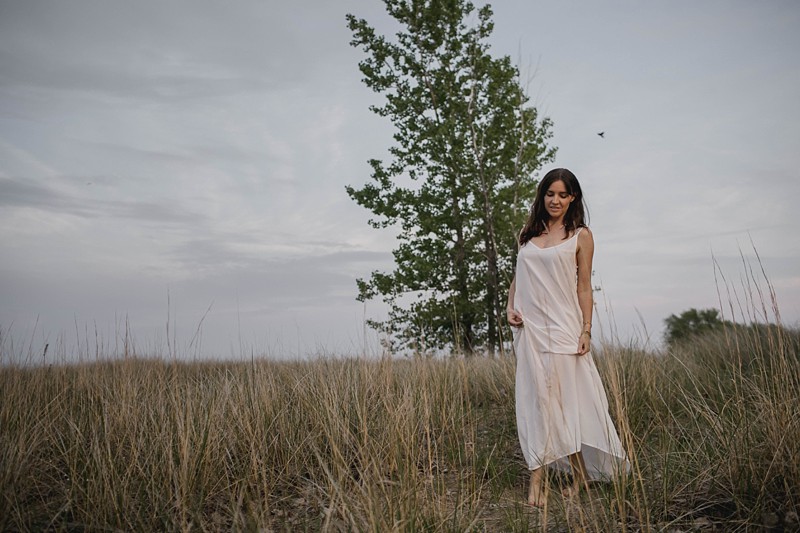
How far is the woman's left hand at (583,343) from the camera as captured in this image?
4.14m

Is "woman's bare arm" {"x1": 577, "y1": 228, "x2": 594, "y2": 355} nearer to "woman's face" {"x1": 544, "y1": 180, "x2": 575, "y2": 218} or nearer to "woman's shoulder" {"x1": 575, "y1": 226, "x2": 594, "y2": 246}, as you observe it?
"woman's shoulder" {"x1": 575, "y1": 226, "x2": 594, "y2": 246}

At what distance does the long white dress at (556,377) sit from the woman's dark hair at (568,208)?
5.4 inches

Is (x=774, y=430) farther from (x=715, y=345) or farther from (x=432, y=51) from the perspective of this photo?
(x=432, y=51)

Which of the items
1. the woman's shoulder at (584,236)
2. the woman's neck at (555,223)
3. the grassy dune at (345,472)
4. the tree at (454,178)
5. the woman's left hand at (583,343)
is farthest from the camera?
the tree at (454,178)

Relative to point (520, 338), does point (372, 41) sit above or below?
above

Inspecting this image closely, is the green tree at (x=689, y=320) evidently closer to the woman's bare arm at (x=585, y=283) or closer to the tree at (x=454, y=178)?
the tree at (x=454, y=178)

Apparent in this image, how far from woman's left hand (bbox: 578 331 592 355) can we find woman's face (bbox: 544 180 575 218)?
0.96 metres

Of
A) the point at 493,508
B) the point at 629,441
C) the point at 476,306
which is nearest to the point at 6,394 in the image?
the point at 493,508

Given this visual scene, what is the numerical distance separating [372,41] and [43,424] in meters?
14.8

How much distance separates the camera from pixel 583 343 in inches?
163

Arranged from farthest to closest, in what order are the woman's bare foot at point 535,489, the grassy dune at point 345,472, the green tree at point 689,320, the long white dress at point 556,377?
the green tree at point 689,320 → the long white dress at point 556,377 → the woman's bare foot at point 535,489 → the grassy dune at point 345,472

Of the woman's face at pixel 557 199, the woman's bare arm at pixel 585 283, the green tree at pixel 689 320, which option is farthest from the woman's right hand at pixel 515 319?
the green tree at pixel 689 320

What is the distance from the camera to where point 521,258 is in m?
4.51

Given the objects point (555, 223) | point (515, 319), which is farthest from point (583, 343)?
point (555, 223)
